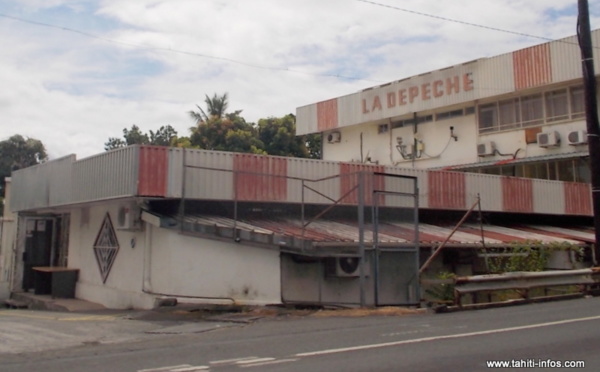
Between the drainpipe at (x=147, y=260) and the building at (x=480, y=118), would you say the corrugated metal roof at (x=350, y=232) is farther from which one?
the building at (x=480, y=118)

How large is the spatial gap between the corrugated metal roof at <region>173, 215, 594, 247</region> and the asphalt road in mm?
2502

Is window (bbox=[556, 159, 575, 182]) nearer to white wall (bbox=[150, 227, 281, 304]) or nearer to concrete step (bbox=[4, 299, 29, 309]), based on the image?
white wall (bbox=[150, 227, 281, 304])

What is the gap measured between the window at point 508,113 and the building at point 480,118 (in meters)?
0.05

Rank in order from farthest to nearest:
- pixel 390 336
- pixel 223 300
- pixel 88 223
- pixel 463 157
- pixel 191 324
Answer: pixel 463 157
pixel 88 223
pixel 223 300
pixel 191 324
pixel 390 336

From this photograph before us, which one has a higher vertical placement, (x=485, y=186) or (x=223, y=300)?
(x=485, y=186)

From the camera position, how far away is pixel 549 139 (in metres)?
27.2

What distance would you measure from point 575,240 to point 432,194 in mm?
5887

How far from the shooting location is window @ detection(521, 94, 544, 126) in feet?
92.9

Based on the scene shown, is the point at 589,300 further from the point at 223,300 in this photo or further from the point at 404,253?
the point at 223,300

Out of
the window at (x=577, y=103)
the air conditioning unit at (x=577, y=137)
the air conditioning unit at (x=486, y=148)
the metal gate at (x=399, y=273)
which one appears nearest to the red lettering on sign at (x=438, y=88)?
the air conditioning unit at (x=486, y=148)

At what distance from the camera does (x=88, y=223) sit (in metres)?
19.0

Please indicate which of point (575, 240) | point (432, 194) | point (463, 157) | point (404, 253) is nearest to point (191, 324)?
point (404, 253)

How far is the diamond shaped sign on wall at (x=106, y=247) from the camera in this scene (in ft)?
55.6

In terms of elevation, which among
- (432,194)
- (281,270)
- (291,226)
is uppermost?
(432,194)
